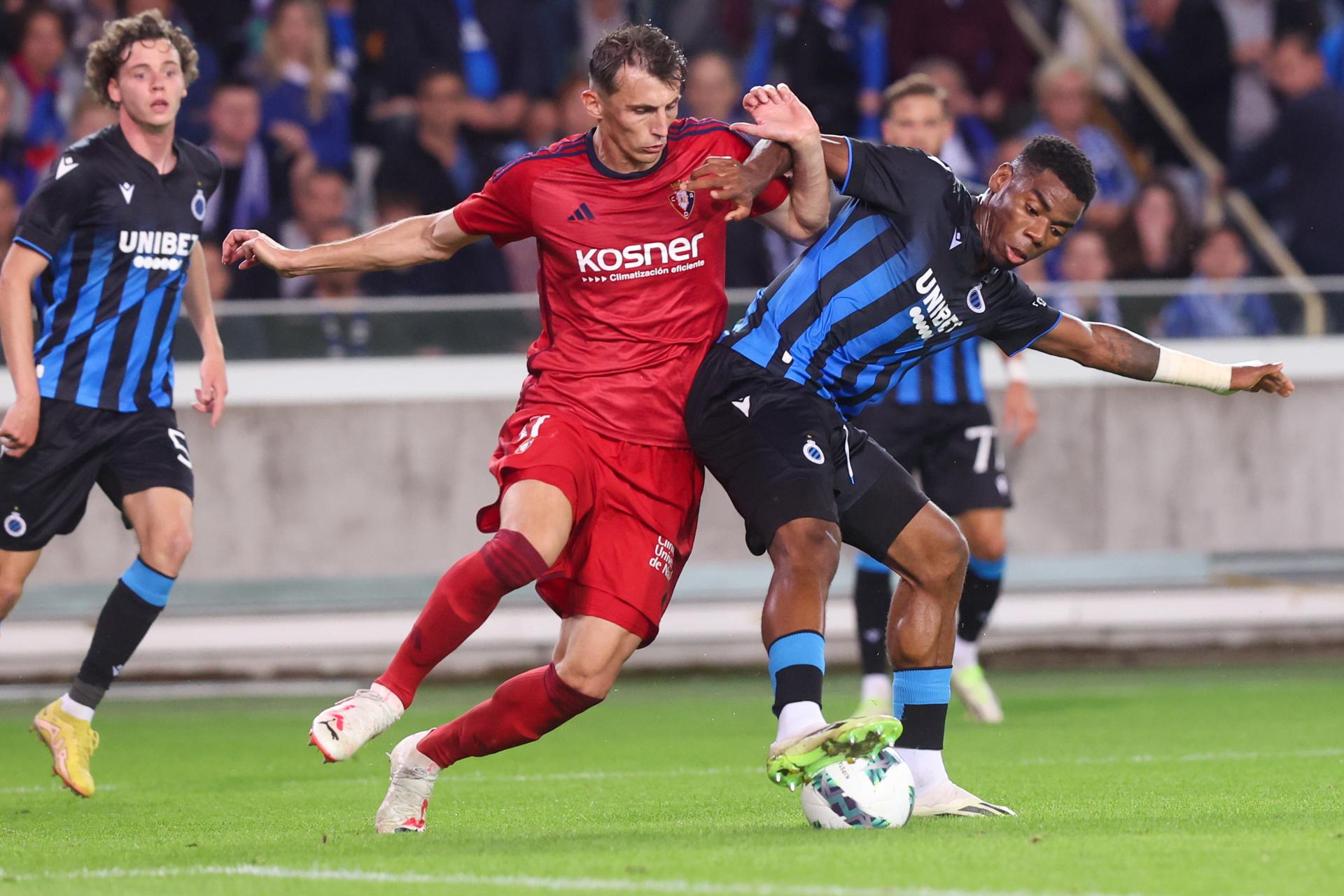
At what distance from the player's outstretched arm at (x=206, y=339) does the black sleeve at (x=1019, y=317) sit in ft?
9.16

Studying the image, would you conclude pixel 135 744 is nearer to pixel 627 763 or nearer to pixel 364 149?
pixel 627 763

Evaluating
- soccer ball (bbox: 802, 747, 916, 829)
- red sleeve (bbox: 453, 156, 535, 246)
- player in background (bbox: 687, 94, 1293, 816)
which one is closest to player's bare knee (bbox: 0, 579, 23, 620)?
red sleeve (bbox: 453, 156, 535, 246)

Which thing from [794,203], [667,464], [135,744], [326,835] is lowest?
[135,744]

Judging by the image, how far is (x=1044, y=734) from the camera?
26.6ft

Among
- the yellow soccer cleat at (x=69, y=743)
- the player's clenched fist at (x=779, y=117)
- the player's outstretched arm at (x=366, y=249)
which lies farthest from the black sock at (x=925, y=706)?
the yellow soccer cleat at (x=69, y=743)

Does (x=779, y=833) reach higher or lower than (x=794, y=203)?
lower

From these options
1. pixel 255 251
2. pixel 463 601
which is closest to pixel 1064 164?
pixel 463 601

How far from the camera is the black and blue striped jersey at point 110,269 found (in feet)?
21.5

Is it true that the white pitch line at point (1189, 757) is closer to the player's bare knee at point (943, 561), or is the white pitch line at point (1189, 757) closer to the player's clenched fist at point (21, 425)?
the player's bare knee at point (943, 561)

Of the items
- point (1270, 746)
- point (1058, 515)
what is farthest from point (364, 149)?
point (1270, 746)

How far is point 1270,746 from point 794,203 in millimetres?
3418

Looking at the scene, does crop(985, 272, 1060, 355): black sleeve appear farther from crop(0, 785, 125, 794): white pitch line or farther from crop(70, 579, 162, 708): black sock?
crop(0, 785, 125, 794): white pitch line

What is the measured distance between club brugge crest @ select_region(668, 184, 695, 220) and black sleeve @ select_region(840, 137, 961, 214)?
437mm

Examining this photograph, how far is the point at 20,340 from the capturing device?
636cm
